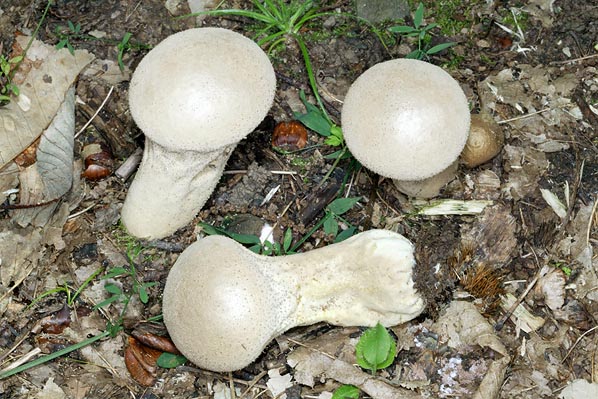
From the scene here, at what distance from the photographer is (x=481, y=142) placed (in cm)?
364

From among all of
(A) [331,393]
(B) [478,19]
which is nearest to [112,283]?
(A) [331,393]

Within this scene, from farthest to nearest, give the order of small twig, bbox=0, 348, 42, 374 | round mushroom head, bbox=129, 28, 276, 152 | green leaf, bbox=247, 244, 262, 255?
green leaf, bbox=247, 244, 262, 255 → small twig, bbox=0, 348, 42, 374 → round mushroom head, bbox=129, 28, 276, 152

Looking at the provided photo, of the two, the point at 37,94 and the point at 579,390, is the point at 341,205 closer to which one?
the point at 579,390

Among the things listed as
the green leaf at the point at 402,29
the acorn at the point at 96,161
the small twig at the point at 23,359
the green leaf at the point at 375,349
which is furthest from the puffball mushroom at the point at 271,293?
the green leaf at the point at 402,29

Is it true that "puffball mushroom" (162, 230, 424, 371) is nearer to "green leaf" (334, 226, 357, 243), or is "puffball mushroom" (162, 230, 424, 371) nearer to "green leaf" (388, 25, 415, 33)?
"green leaf" (334, 226, 357, 243)

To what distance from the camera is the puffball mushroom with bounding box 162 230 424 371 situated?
2953 mm

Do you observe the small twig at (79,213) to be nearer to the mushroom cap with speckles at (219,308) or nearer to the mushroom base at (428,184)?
the mushroom cap with speckles at (219,308)

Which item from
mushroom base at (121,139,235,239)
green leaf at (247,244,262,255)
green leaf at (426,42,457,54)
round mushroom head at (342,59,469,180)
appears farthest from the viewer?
green leaf at (426,42,457,54)

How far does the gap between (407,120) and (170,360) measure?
5.17ft

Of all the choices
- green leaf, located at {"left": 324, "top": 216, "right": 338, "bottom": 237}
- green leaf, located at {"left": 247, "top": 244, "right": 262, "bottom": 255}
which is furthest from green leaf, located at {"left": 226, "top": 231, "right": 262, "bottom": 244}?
green leaf, located at {"left": 324, "top": 216, "right": 338, "bottom": 237}

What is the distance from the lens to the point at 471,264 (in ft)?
11.7

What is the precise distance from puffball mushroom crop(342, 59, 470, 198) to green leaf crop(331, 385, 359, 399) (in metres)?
0.99

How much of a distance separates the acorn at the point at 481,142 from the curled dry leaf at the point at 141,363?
185cm

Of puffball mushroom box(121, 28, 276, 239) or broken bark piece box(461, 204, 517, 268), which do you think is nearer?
puffball mushroom box(121, 28, 276, 239)
